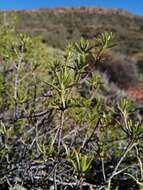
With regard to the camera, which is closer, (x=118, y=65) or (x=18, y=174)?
(x=18, y=174)

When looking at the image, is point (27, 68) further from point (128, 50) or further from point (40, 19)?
point (40, 19)

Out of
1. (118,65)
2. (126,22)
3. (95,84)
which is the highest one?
(126,22)

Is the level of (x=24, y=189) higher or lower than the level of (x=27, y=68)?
lower

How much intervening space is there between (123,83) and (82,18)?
121 ft

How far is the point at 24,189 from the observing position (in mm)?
3262

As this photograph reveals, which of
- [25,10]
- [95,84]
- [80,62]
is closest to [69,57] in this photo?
[95,84]

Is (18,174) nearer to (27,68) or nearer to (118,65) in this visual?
(27,68)

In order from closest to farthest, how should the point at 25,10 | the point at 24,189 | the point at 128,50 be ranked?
the point at 24,189 → the point at 128,50 → the point at 25,10

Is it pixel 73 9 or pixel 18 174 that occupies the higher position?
pixel 73 9

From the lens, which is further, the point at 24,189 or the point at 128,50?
the point at 128,50

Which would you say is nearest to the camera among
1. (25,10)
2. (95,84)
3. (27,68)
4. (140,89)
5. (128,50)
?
(95,84)

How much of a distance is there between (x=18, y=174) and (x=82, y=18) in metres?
57.7

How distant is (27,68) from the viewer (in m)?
7.52

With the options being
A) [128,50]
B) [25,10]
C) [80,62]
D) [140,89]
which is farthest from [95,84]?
[25,10]
